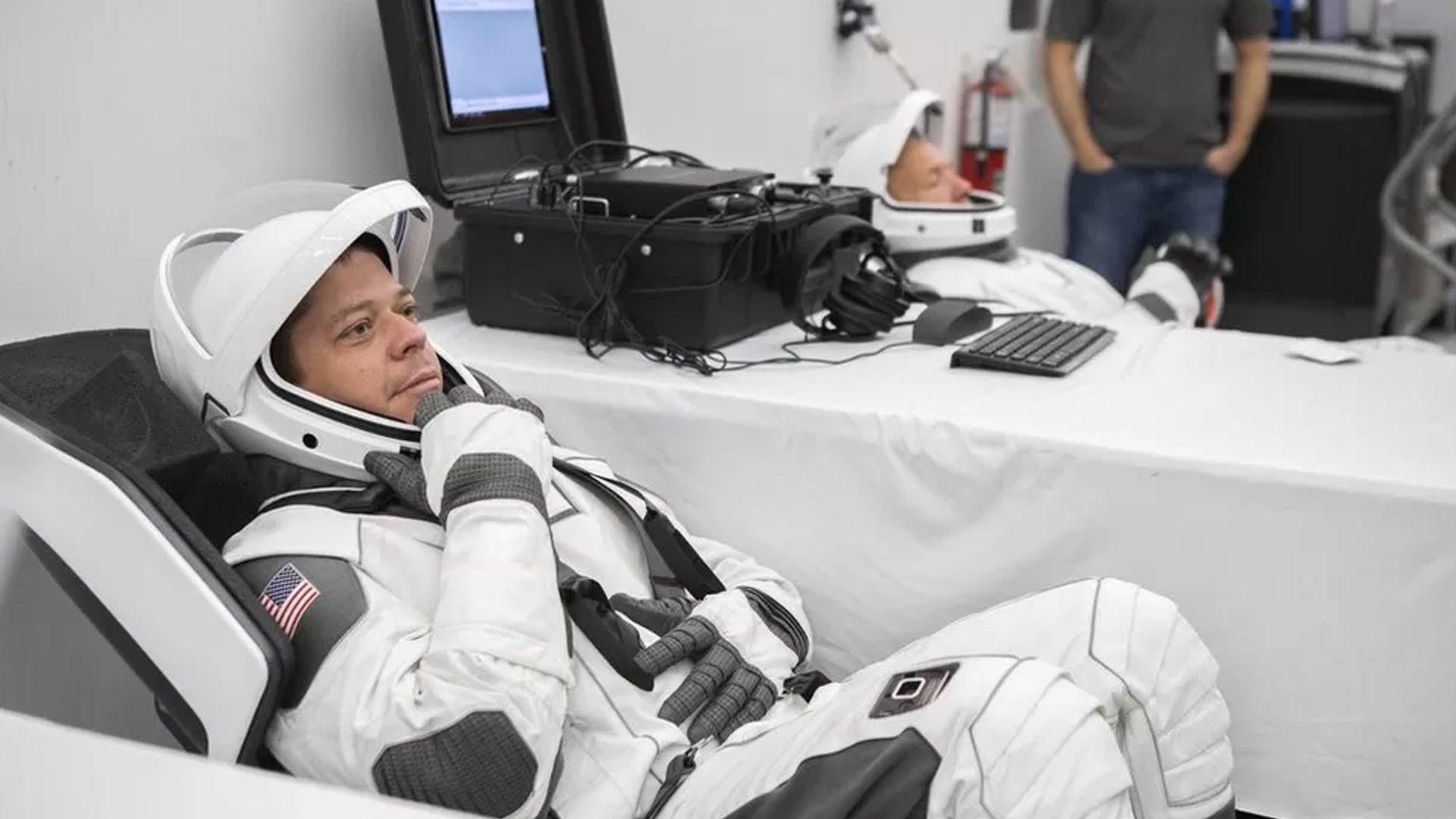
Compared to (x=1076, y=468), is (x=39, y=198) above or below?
above

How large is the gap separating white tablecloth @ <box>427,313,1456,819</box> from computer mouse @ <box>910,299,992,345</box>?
7 centimetres

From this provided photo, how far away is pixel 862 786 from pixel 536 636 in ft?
0.96

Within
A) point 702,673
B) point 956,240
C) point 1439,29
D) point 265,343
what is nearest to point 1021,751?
point 702,673

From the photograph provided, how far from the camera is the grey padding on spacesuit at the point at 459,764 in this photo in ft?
3.50

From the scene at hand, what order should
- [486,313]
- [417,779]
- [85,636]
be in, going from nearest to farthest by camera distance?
1. [417,779]
2. [85,636]
3. [486,313]

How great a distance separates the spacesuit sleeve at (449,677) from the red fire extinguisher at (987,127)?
3445 mm

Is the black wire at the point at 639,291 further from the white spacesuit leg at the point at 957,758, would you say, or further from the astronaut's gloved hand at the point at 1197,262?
the astronaut's gloved hand at the point at 1197,262

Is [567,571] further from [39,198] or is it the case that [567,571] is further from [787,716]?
[39,198]

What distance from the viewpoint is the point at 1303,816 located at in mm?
1523

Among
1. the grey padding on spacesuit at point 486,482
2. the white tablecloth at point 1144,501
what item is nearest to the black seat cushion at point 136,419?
the grey padding on spacesuit at point 486,482

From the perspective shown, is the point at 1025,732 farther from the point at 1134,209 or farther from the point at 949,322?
the point at 1134,209

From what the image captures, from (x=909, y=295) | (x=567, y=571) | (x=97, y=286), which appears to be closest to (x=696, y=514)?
(x=567, y=571)

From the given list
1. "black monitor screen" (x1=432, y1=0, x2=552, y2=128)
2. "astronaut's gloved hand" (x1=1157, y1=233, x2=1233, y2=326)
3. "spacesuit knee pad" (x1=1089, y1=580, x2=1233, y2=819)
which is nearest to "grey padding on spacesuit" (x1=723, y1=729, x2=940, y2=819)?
"spacesuit knee pad" (x1=1089, y1=580, x2=1233, y2=819)

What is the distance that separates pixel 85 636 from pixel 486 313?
792 mm
